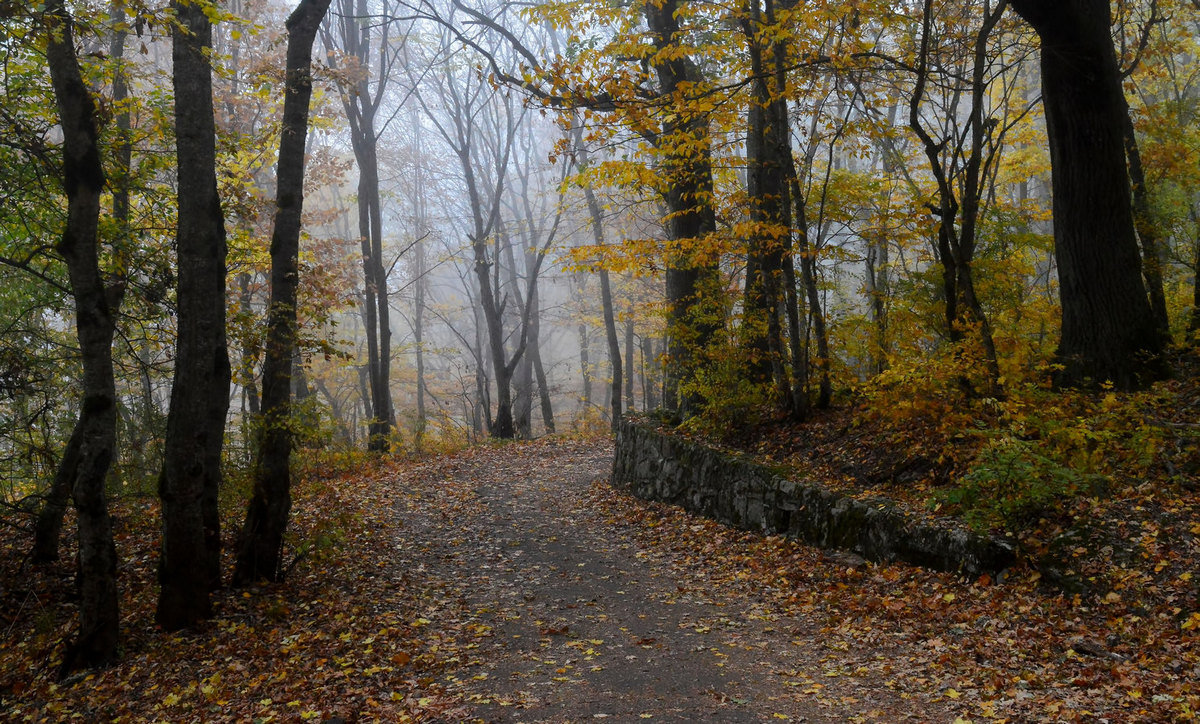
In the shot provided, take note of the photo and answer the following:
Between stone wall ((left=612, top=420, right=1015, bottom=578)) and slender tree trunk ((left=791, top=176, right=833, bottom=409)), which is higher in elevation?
slender tree trunk ((left=791, top=176, right=833, bottom=409))

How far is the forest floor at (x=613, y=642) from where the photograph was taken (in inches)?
168

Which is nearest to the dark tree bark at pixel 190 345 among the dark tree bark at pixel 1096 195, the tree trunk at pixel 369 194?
the dark tree bark at pixel 1096 195

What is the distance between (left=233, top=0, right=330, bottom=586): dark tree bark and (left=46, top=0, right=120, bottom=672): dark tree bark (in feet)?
4.66

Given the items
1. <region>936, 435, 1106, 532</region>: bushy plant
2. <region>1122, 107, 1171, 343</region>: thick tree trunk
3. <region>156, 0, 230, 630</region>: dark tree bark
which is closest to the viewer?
<region>936, 435, 1106, 532</region>: bushy plant

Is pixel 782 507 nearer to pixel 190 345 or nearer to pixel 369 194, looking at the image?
pixel 190 345

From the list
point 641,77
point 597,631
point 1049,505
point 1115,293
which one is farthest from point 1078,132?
point 597,631

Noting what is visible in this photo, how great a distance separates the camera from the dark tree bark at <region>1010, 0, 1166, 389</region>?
705 cm

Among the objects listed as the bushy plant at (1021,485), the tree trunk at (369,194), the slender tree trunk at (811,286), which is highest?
the tree trunk at (369,194)

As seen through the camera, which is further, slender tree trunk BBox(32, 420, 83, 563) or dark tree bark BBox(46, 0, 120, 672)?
slender tree trunk BBox(32, 420, 83, 563)

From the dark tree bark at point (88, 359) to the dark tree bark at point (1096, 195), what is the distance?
27.3 ft

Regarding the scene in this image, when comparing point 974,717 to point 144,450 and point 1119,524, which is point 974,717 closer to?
point 1119,524

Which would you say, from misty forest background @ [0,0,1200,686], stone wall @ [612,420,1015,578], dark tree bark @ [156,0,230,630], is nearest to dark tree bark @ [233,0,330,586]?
misty forest background @ [0,0,1200,686]

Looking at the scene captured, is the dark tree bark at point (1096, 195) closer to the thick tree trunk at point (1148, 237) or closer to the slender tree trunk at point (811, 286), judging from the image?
the thick tree trunk at point (1148, 237)

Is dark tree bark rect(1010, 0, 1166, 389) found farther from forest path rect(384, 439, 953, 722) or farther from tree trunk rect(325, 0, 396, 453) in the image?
tree trunk rect(325, 0, 396, 453)
